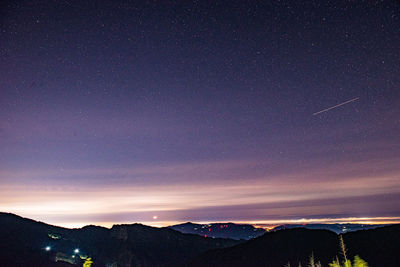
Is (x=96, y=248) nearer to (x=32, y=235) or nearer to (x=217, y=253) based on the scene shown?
(x=32, y=235)

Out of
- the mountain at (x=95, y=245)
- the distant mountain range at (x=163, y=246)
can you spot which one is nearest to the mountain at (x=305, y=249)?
the distant mountain range at (x=163, y=246)

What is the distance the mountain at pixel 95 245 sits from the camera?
10894 centimetres

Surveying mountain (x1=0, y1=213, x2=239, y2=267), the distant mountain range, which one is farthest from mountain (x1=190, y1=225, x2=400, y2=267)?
mountain (x1=0, y1=213, x2=239, y2=267)

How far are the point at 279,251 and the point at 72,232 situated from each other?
389ft

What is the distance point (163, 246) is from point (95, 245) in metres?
37.1

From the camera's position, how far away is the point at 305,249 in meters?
95.1

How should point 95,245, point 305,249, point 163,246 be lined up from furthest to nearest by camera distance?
point 163,246
point 95,245
point 305,249

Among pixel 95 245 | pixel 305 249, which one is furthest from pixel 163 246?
pixel 305 249

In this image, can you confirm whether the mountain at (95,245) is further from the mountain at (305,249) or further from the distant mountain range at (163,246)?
the mountain at (305,249)

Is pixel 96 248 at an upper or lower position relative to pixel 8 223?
lower

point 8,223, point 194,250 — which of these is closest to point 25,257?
point 8,223

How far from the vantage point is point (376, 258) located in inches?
2928

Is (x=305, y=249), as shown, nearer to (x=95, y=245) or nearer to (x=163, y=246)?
(x=163, y=246)

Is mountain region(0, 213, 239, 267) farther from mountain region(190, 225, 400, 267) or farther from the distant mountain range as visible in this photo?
mountain region(190, 225, 400, 267)
